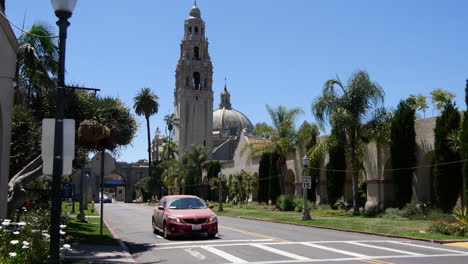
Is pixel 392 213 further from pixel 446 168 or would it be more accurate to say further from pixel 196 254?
pixel 196 254

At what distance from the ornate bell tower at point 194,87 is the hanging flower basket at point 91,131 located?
74.9 m

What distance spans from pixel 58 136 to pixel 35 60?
29.2ft

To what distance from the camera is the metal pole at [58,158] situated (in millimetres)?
7148

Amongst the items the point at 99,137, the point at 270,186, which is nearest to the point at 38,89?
the point at 99,137

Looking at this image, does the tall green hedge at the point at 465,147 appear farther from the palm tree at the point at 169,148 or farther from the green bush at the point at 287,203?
the palm tree at the point at 169,148

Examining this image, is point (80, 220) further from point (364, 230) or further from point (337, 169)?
point (337, 169)

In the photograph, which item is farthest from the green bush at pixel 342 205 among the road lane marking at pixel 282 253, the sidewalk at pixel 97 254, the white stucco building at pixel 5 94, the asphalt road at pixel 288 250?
the white stucco building at pixel 5 94

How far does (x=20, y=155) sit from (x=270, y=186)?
31032mm

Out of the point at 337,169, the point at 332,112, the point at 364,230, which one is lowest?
the point at 364,230

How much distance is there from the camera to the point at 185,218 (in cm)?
1742

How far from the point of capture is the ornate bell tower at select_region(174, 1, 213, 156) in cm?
9019

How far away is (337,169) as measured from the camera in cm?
3788

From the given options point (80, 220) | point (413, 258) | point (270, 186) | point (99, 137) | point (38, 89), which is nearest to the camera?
point (413, 258)

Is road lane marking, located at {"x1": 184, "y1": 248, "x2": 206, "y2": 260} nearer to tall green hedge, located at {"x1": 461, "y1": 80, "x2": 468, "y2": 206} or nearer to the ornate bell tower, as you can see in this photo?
tall green hedge, located at {"x1": 461, "y1": 80, "x2": 468, "y2": 206}
